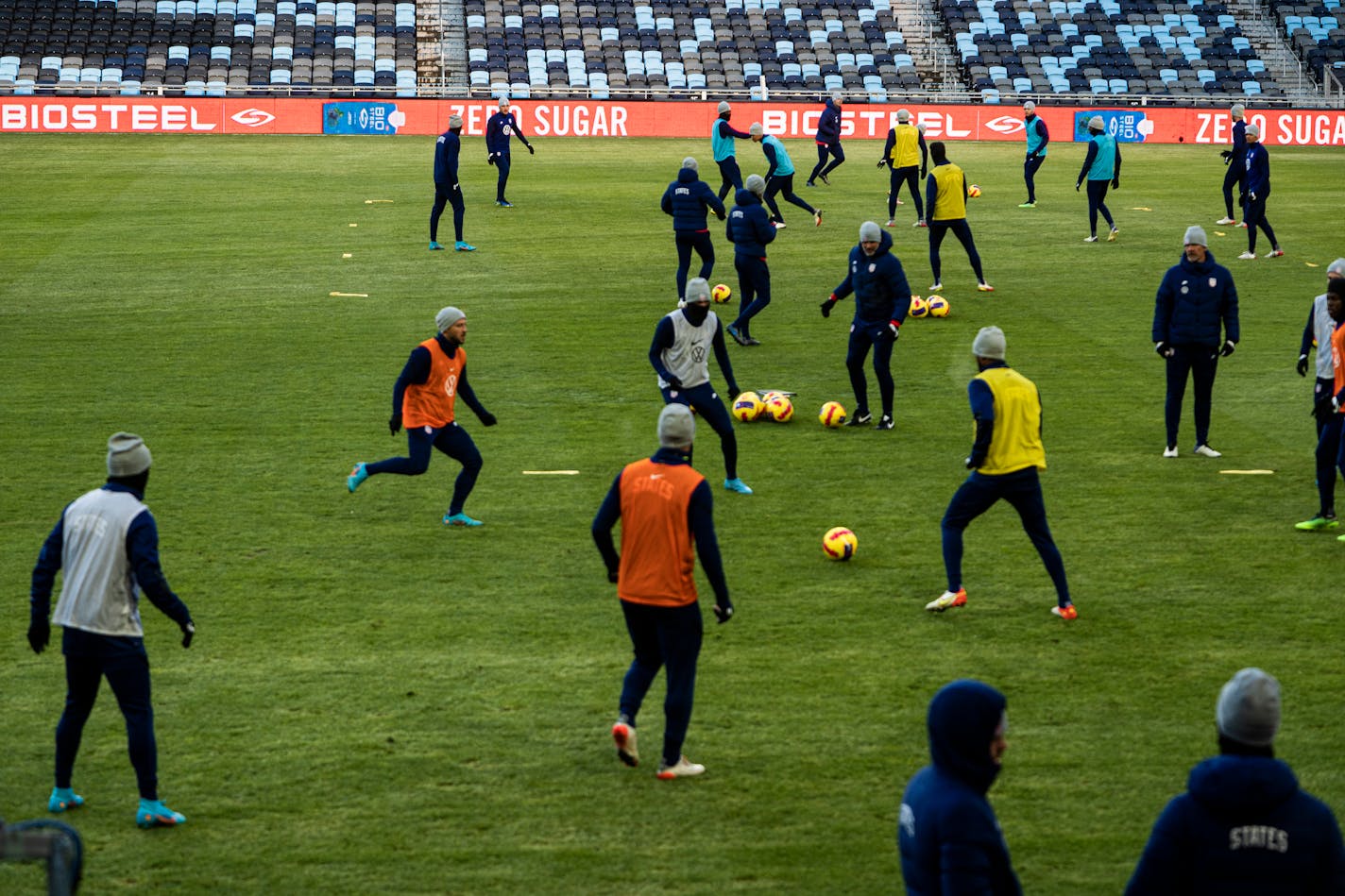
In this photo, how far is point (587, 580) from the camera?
497 inches

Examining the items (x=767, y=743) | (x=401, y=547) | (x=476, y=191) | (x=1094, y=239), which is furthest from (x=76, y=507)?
(x=476, y=191)

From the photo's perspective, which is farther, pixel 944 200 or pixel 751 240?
pixel 944 200

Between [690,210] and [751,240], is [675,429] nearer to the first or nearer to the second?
[751,240]

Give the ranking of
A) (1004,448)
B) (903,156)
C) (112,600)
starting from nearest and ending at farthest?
(112,600) → (1004,448) → (903,156)

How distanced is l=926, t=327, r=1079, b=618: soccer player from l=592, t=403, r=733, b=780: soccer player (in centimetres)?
310

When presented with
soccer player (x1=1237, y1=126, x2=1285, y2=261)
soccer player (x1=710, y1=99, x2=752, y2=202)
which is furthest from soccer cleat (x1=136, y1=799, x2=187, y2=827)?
soccer player (x1=1237, y1=126, x2=1285, y2=261)

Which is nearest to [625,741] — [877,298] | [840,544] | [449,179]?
[840,544]

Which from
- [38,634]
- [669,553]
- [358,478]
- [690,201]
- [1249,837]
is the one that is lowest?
[358,478]

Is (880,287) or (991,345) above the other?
(991,345)

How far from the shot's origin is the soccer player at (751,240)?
772 inches

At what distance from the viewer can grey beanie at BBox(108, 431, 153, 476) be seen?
26.7 feet

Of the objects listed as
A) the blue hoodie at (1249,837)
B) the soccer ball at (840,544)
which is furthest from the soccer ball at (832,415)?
the blue hoodie at (1249,837)

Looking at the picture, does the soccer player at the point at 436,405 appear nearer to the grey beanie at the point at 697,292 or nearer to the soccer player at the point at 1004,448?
the grey beanie at the point at 697,292

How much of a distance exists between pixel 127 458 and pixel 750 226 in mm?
12417
